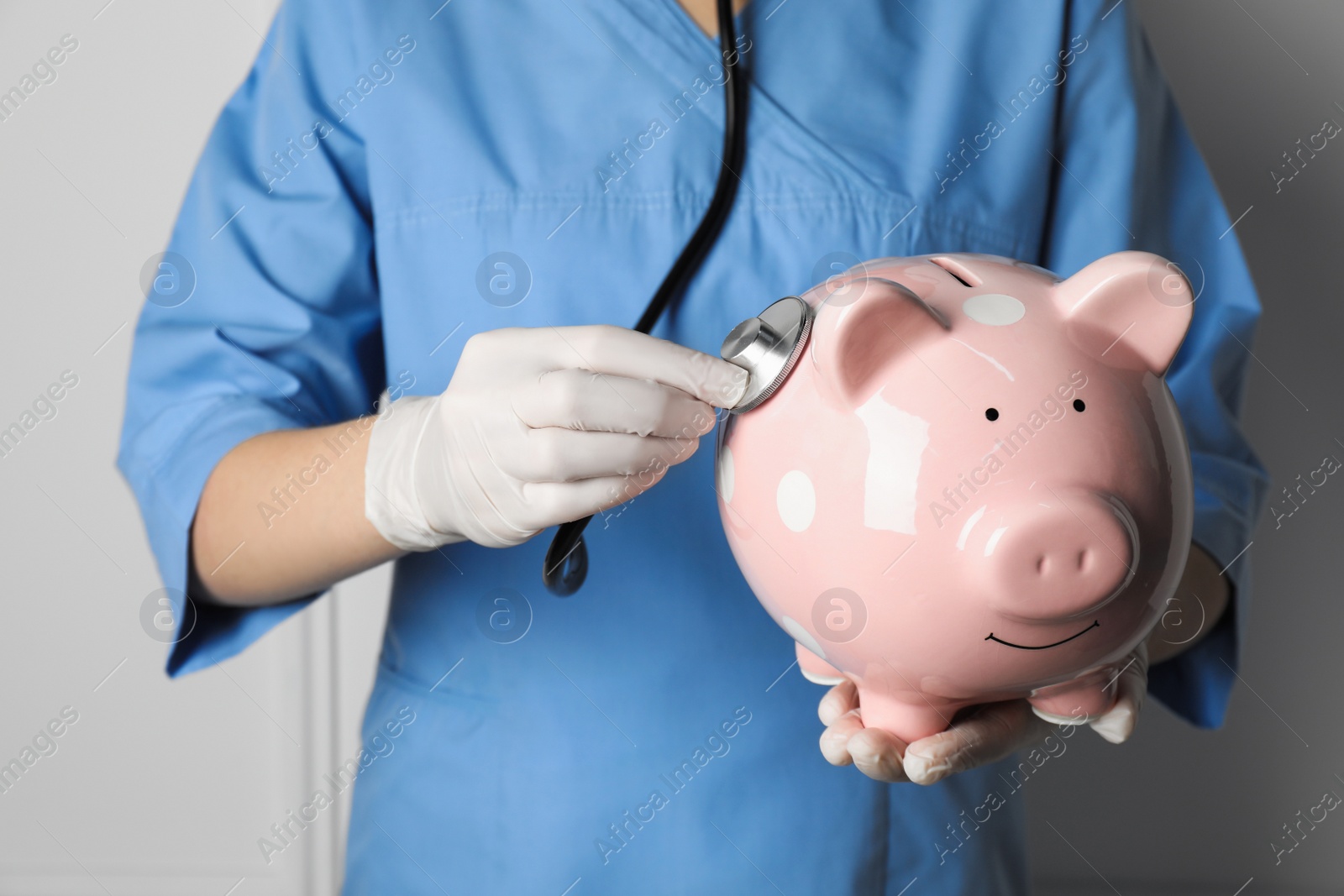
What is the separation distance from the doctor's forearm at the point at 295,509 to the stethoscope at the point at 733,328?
144 mm

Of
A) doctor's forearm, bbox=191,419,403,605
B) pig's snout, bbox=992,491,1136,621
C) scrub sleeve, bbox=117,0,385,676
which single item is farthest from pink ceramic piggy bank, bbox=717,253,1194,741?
scrub sleeve, bbox=117,0,385,676

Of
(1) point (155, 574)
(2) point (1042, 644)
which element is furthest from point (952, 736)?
(1) point (155, 574)

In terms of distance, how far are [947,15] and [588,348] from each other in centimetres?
47

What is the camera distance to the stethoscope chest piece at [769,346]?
528 millimetres

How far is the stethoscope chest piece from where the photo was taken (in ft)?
1.73

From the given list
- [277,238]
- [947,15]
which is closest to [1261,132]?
[947,15]

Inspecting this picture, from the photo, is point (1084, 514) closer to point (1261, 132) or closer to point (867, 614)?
point (867, 614)

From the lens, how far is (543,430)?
581 mm

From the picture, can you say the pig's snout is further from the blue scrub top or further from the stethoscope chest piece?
the blue scrub top

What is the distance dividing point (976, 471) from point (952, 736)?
192 millimetres

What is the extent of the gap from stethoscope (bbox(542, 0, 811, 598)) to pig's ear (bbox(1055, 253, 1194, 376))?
142mm

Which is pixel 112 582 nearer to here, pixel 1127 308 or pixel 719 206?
pixel 719 206

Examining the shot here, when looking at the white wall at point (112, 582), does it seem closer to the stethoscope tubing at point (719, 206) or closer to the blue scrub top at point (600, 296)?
the blue scrub top at point (600, 296)

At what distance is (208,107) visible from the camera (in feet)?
4.31
